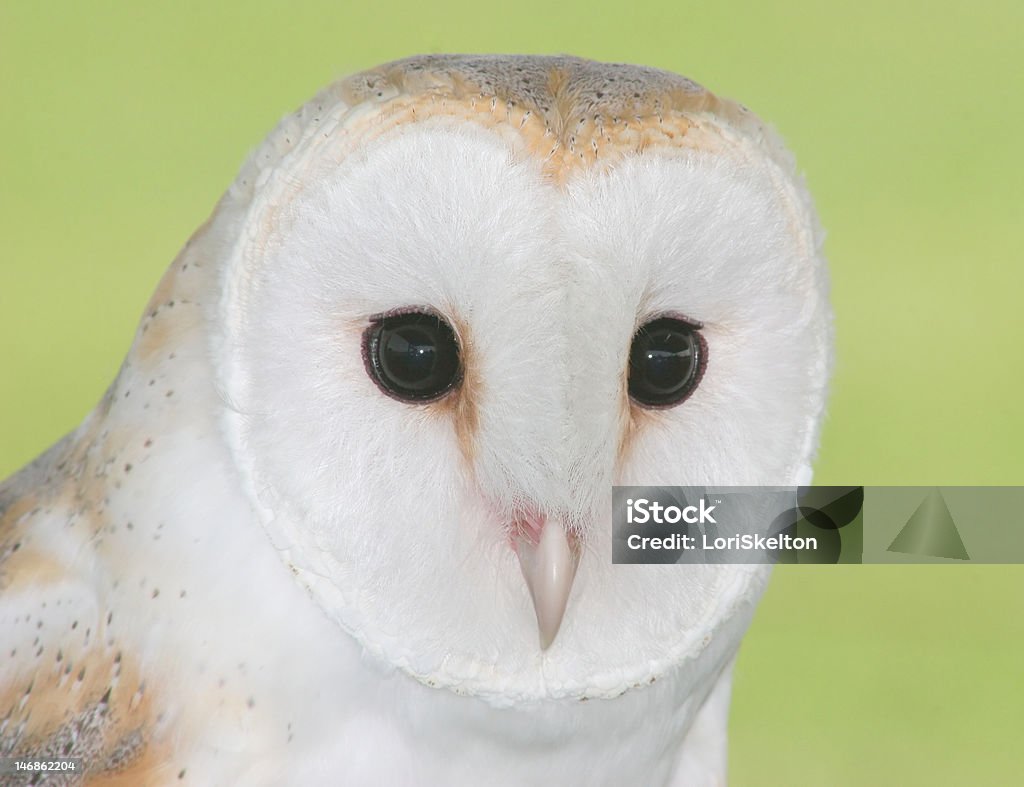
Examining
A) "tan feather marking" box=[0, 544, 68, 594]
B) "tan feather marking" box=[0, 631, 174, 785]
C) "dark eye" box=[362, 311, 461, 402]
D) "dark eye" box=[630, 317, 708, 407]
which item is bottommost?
"tan feather marking" box=[0, 631, 174, 785]

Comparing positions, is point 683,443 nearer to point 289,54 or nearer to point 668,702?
point 668,702

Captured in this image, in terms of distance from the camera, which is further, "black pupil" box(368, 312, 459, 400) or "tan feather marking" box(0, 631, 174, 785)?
"tan feather marking" box(0, 631, 174, 785)

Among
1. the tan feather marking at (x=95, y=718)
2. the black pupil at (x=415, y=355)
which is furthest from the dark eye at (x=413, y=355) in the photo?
the tan feather marking at (x=95, y=718)

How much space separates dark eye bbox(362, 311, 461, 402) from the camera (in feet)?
2.57

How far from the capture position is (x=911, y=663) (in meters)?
2.08

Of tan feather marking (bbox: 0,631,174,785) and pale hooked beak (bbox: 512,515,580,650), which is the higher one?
pale hooked beak (bbox: 512,515,580,650)

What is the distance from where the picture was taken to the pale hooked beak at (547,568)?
2.66 ft

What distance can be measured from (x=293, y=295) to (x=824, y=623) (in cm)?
154

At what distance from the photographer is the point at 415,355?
78 cm

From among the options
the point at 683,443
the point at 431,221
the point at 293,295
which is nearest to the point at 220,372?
the point at 293,295

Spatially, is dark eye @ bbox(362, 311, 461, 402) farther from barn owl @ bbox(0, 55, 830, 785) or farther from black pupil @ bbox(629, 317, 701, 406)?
black pupil @ bbox(629, 317, 701, 406)

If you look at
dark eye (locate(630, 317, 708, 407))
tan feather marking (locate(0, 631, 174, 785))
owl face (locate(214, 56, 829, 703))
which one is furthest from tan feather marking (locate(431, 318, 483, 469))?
tan feather marking (locate(0, 631, 174, 785))

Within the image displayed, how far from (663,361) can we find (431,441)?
0.18 metres

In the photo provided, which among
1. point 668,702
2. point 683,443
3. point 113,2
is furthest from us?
point 113,2
